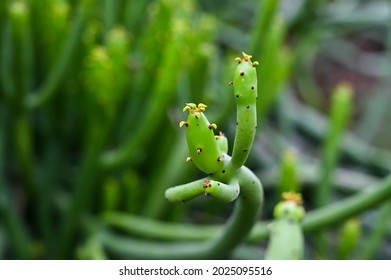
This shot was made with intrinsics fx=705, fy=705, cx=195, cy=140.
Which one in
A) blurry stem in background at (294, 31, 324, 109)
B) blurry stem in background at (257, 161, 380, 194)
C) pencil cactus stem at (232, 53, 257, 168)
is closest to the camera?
pencil cactus stem at (232, 53, 257, 168)

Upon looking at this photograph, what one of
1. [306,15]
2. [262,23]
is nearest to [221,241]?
[262,23]

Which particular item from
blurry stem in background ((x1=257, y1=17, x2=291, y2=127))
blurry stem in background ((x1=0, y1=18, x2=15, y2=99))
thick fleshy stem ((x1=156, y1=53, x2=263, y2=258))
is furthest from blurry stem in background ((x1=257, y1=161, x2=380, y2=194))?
thick fleshy stem ((x1=156, y1=53, x2=263, y2=258))

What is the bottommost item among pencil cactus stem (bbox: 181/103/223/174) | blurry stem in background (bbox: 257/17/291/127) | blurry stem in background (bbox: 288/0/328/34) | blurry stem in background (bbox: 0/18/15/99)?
pencil cactus stem (bbox: 181/103/223/174)

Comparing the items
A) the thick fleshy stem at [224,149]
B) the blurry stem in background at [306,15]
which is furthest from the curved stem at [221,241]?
the blurry stem in background at [306,15]

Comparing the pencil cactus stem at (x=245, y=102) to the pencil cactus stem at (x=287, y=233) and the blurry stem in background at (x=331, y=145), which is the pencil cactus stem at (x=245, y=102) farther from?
the blurry stem in background at (x=331, y=145)

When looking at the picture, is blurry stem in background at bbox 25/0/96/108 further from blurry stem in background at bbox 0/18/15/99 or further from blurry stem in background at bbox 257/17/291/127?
blurry stem in background at bbox 257/17/291/127

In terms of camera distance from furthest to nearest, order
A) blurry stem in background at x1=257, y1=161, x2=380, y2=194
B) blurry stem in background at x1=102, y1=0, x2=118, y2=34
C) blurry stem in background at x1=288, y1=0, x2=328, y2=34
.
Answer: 1. blurry stem in background at x1=288, y1=0, x2=328, y2=34
2. blurry stem in background at x1=257, y1=161, x2=380, y2=194
3. blurry stem in background at x1=102, y1=0, x2=118, y2=34

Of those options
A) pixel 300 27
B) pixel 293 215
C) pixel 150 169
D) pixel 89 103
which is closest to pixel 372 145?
pixel 300 27

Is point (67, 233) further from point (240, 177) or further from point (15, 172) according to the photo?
point (240, 177)
